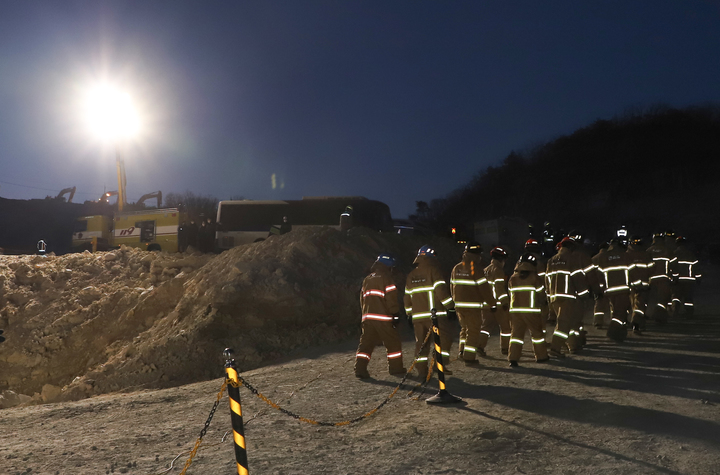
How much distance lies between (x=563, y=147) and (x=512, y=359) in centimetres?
6337

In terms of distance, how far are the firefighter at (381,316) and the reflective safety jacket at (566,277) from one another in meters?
3.03

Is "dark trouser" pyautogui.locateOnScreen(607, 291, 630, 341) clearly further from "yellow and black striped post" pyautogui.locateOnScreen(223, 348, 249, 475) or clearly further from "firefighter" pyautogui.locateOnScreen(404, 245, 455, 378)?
"yellow and black striped post" pyautogui.locateOnScreen(223, 348, 249, 475)

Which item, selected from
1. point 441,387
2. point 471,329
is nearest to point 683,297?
point 471,329

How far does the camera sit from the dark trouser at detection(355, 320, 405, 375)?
850 cm

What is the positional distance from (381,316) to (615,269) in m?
5.61

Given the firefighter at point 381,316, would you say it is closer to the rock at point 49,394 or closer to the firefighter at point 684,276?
the rock at point 49,394

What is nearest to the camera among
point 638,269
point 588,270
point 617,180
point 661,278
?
point 588,270

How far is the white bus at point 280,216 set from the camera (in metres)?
23.4

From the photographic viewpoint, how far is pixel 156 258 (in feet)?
62.5

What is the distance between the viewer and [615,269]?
1124 cm

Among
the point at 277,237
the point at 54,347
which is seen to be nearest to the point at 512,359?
the point at 277,237

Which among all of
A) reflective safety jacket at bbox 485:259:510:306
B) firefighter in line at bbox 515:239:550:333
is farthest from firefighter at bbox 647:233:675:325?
reflective safety jacket at bbox 485:259:510:306

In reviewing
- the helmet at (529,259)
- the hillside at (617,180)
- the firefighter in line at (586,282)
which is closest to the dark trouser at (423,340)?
the helmet at (529,259)

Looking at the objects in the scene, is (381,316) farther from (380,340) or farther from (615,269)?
(615,269)
